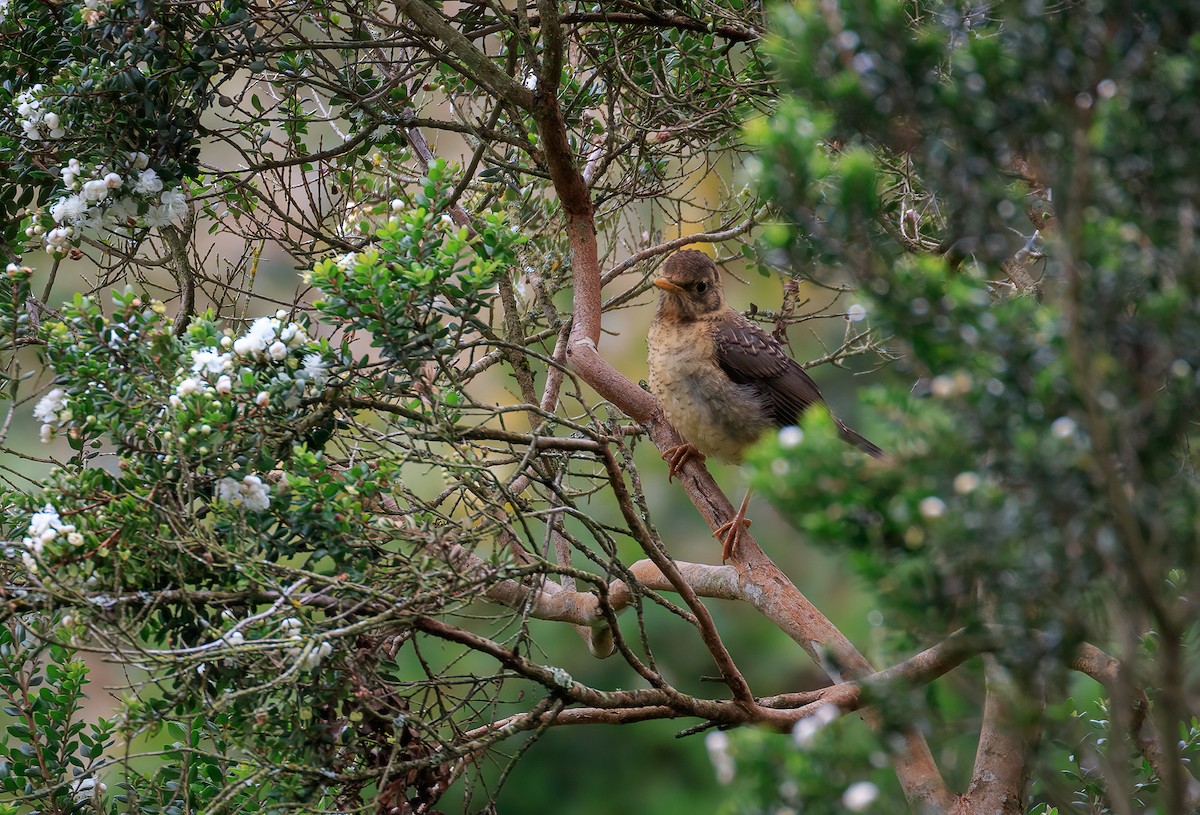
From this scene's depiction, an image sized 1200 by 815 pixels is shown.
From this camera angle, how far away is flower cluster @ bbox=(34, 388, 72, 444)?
252 cm

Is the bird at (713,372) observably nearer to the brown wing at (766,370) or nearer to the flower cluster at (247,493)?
the brown wing at (766,370)

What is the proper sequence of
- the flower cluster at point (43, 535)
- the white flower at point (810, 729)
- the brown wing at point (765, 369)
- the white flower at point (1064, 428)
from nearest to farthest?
the white flower at point (1064, 428)
the white flower at point (810, 729)
the flower cluster at point (43, 535)
the brown wing at point (765, 369)

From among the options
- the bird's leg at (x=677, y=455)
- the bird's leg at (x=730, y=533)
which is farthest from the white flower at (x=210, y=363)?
the bird's leg at (x=677, y=455)

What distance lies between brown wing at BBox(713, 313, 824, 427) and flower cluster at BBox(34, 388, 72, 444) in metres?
2.69

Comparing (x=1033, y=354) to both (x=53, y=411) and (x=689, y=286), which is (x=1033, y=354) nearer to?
(x=53, y=411)

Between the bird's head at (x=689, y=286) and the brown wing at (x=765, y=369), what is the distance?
4.7 inches

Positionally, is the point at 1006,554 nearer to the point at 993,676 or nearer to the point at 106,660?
the point at 106,660

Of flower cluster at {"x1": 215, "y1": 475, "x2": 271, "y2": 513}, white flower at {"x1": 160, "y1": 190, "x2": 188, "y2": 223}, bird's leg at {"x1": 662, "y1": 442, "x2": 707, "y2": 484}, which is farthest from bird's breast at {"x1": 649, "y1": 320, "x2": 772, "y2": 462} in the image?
flower cluster at {"x1": 215, "y1": 475, "x2": 271, "y2": 513}

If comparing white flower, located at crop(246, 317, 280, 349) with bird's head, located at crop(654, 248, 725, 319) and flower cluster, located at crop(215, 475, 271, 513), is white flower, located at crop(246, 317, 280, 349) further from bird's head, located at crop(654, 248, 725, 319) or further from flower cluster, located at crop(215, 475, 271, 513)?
bird's head, located at crop(654, 248, 725, 319)

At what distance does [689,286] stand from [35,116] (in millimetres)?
2571

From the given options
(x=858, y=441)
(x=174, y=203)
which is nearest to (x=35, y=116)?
(x=174, y=203)

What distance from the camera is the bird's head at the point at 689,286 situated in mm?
4574

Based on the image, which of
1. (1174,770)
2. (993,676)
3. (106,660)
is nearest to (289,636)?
(106,660)

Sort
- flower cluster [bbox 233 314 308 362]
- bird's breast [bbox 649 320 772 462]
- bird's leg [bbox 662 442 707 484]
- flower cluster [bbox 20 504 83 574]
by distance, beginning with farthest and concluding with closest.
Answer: bird's breast [bbox 649 320 772 462] → bird's leg [bbox 662 442 707 484] → flower cluster [bbox 233 314 308 362] → flower cluster [bbox 20 504 83 574]
